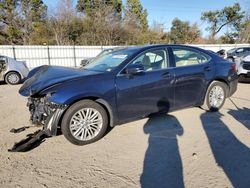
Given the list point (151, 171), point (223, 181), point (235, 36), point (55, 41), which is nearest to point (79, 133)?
point (151, 171)

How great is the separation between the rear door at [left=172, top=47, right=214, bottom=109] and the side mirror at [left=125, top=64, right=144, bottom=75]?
890 mm

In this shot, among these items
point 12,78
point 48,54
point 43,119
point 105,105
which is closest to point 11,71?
point 12,78

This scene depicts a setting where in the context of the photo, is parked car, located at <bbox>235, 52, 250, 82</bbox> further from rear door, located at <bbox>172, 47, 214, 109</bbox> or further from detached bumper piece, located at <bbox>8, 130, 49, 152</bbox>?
detached bumper piece, located at <bbox>8, 130, 49, 152</bbox>

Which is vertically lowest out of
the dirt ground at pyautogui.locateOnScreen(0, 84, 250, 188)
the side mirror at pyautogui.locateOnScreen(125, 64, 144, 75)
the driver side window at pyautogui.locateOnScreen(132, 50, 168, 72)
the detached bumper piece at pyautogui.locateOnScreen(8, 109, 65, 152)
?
the dirt ground at pyautogui.locateOnScreen(0, 84, 250, 188)

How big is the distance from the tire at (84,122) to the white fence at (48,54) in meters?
15.6

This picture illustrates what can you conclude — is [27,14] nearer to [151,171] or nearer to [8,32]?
[8,32]

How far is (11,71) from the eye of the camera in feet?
33.2

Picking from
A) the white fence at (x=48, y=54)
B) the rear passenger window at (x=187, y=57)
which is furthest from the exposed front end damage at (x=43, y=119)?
the white fence at (x=48, y=54)

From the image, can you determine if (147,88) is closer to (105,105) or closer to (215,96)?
(105,105)

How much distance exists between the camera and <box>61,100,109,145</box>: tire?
136 inches

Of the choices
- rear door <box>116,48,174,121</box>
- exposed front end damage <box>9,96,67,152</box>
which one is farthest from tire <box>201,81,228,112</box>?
exposed front end damage <box>9,96,67,152</box>

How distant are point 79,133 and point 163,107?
1.70m

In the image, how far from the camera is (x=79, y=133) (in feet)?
11.8

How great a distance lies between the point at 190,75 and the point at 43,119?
2909 millimetres
